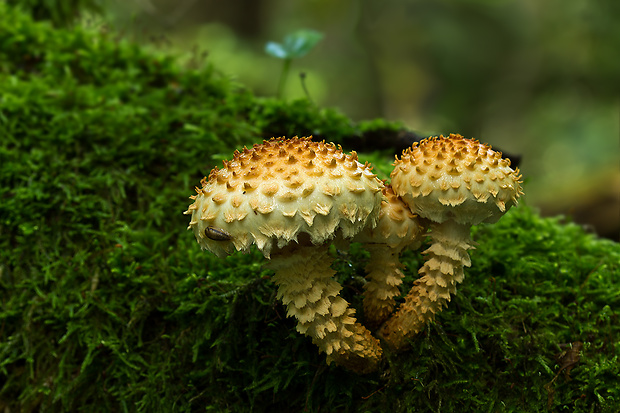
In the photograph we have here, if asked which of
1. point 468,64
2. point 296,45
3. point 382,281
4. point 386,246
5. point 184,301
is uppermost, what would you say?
point 468,64

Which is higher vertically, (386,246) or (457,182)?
(457,182)

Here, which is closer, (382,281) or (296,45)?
(382,281)

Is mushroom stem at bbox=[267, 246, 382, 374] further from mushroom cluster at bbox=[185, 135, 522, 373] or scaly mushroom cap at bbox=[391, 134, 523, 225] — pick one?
scaly mushroom cap at bbox=[391, 134, 523, 225]

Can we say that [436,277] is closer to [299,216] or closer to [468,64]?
[299,216]

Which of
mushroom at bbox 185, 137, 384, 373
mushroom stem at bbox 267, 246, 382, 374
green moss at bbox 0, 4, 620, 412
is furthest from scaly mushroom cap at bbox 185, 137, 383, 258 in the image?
green moss at bbox 0, 4, 620, 412

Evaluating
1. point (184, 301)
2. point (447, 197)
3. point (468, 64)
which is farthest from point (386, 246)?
point (468, 64)

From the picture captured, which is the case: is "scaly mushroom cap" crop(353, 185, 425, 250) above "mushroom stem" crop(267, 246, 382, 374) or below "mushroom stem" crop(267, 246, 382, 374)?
above

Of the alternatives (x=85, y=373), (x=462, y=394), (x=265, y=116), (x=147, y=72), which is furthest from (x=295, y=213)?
(x=147, y=72)

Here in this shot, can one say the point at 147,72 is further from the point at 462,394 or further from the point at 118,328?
the point at 462,394
